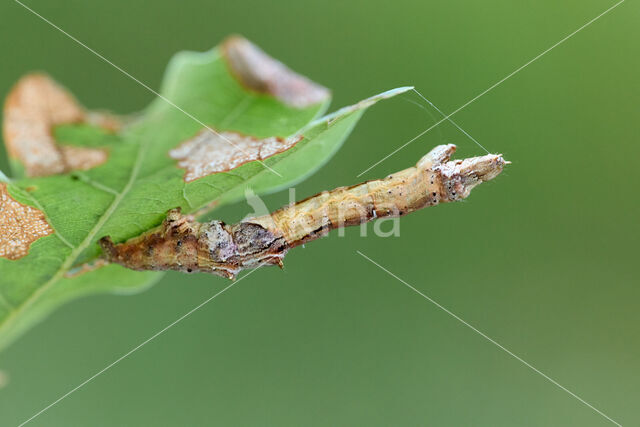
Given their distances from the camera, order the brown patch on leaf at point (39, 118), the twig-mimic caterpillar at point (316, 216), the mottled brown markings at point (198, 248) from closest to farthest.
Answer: the brown patch on leaf at point (39, 118)
the mottled brown markings at point (198, 248)
the twig-mimic caterpillar at point (316, 216)

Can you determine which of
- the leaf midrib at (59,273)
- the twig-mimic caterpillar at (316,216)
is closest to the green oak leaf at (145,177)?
the leaf midrib at (59,273)

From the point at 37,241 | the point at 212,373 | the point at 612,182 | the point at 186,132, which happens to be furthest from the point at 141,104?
the point at 612,182

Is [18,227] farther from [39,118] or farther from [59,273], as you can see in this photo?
[39,118]

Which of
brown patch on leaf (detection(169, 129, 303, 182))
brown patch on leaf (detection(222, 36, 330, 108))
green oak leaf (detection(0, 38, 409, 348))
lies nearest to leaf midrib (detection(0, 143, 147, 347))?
green oak leaf (detection(0, 38, 409, 348))

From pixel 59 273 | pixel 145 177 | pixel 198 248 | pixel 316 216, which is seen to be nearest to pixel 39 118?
pixel 145 177

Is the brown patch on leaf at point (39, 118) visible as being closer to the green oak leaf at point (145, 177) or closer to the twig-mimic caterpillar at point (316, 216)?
the green oak leaf at point (145, 177)

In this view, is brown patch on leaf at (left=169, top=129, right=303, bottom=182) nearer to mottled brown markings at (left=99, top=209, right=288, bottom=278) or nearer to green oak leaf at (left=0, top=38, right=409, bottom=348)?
green oak leaf at (left=0, top=38, right=409, bottom=348)
